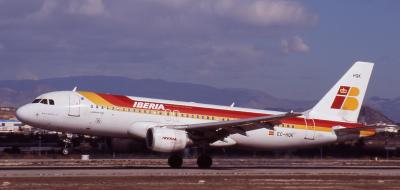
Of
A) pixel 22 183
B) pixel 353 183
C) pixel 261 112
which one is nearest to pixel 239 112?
pixel 261 112

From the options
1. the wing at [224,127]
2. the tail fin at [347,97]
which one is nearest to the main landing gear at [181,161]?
the wing at [224,127]

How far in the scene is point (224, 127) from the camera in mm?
46531

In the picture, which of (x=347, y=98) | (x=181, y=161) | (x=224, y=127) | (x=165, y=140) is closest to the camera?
(x=165, y=140)

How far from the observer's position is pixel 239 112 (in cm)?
5059

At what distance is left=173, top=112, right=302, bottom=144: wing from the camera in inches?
1795

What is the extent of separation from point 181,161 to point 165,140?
3.59 m

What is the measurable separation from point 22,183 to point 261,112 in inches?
868

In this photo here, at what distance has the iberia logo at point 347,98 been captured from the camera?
178 ft

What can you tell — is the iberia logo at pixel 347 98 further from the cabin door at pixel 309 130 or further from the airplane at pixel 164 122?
the cabin door at pixel 309 130

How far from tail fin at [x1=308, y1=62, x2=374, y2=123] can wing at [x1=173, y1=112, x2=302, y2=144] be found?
725cm

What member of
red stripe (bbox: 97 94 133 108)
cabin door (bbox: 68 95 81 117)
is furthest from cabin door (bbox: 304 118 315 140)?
cabin door (bbox: 68 95 81 117)

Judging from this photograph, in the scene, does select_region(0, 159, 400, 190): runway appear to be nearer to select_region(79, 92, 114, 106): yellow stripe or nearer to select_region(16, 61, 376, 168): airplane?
select_region(16, 61, 376, 168): airplane

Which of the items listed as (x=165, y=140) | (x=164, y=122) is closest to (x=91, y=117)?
(x=164, y=122)

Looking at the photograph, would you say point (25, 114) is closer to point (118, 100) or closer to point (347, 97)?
point (118, 100)
